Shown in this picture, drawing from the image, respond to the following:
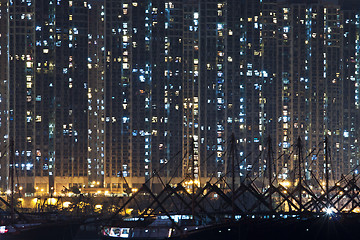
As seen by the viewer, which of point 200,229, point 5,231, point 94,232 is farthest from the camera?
point 94,232

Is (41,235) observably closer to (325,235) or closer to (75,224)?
(75,224)

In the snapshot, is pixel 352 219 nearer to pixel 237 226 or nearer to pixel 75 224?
pixel 237 226

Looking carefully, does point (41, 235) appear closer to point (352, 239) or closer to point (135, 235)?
point (135, 235)

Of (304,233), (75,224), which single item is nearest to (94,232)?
A: (75,224)

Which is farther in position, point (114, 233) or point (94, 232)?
point (94, 232)

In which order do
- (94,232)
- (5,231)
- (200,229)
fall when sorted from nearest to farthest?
(200,229) < (5,231) < (94,232)

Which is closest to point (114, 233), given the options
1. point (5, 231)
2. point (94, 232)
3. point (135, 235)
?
point (135, 235)

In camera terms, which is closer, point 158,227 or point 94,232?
point 158,227
